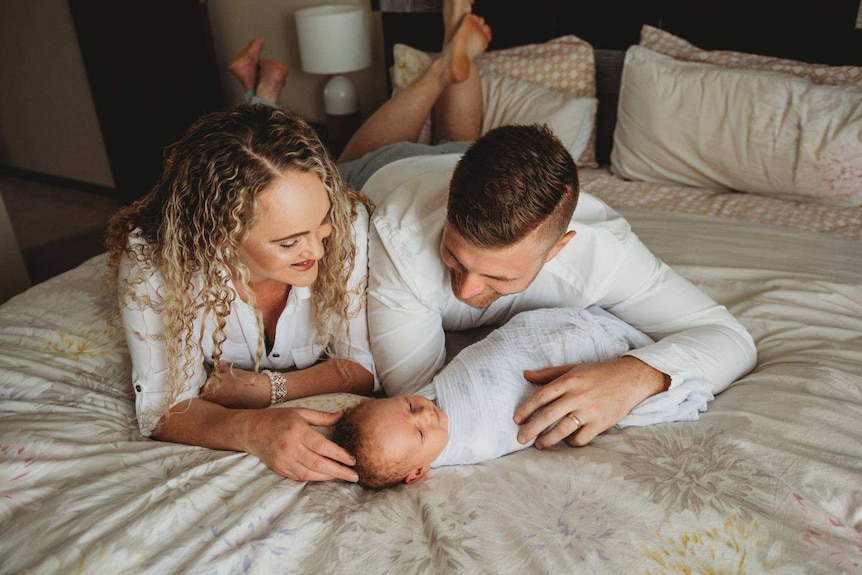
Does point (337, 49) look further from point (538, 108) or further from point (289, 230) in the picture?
point (289, 230)

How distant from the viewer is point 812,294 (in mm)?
1538

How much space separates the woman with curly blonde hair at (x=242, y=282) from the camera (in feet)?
3.91

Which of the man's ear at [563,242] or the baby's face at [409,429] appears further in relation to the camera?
the man's ear at [563,242]

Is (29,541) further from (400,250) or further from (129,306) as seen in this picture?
(400,250)

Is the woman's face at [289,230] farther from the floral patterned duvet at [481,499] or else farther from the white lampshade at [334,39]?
the white lampshade at [334,39]

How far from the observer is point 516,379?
→ 4.34 ft

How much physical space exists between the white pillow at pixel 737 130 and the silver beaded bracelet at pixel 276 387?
1575mm

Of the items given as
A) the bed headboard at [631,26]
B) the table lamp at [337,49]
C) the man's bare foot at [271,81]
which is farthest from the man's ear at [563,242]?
the table lamp at [337,49]

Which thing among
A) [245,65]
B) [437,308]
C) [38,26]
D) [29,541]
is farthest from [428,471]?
[38,26]

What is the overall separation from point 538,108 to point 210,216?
5.23ft

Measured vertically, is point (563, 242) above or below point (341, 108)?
above

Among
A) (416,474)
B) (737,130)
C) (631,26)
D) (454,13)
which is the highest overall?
(454,13)

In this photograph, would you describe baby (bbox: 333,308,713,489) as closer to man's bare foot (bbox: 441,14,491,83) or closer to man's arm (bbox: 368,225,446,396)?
man's arm (bbox: 368,225,446,396)

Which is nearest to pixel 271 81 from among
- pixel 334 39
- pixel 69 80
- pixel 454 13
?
pixel 334 39
